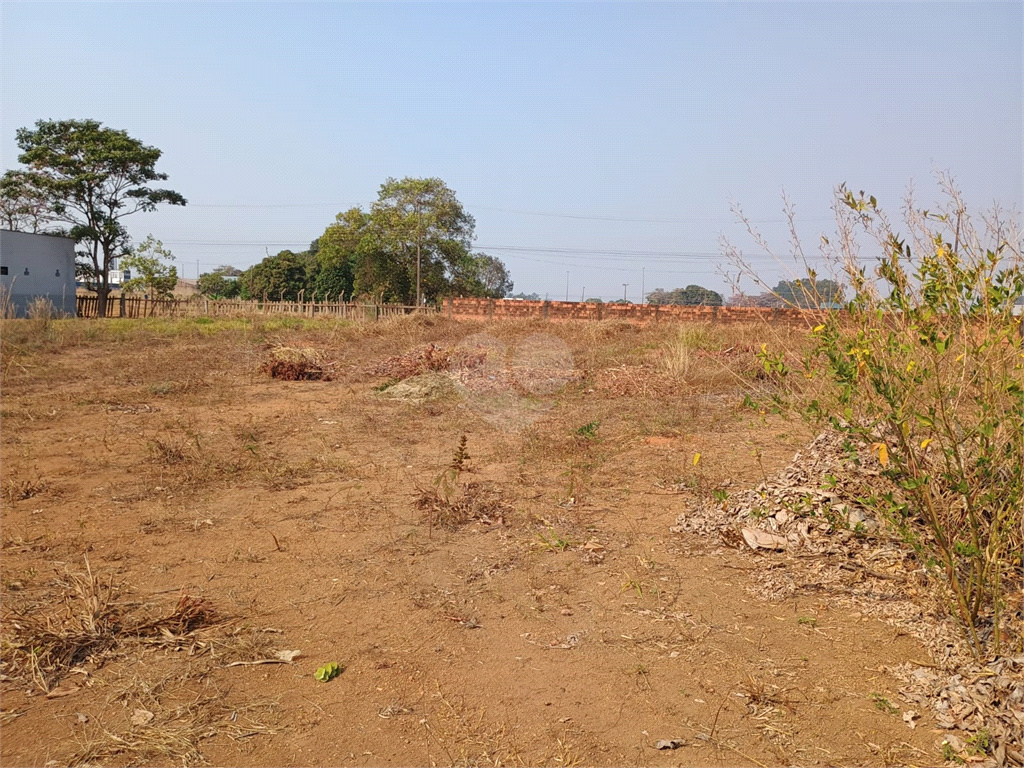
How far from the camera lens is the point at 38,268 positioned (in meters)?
27.7

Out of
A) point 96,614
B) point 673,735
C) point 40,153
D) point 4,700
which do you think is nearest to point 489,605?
point 673,735

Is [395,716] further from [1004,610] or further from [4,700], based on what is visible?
[1004,610]

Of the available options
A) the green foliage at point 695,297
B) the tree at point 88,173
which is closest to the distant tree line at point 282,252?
the tree at point 88,173

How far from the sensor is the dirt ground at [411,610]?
261 centimetres

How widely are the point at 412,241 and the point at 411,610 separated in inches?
1399

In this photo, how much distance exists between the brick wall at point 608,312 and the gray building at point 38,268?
14.9 meters

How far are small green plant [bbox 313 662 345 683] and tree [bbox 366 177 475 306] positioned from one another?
34.5 meters

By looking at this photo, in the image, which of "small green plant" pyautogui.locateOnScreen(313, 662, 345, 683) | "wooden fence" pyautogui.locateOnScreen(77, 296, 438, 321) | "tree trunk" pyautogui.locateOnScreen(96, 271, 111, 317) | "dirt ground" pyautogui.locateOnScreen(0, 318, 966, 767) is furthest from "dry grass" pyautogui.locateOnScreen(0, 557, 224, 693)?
"tree trunk" pyautogui.locateOnScreen(96, 271, 111, 317)

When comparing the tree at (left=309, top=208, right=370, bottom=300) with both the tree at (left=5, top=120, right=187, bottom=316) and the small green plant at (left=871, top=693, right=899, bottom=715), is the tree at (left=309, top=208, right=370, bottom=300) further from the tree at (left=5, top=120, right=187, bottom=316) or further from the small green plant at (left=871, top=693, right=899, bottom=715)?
the small green plant at (left=871, top=693, right=899, bottom=715)

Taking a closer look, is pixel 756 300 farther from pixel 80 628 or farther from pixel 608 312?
pixel 608 312

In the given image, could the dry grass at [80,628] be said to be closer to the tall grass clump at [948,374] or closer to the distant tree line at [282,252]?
the tall grass clump at [948,374]

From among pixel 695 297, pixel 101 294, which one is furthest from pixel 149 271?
pixel 695 297

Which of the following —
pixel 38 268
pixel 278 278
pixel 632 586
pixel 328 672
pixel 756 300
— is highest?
pixel 278 278

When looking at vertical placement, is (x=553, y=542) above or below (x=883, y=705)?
above
